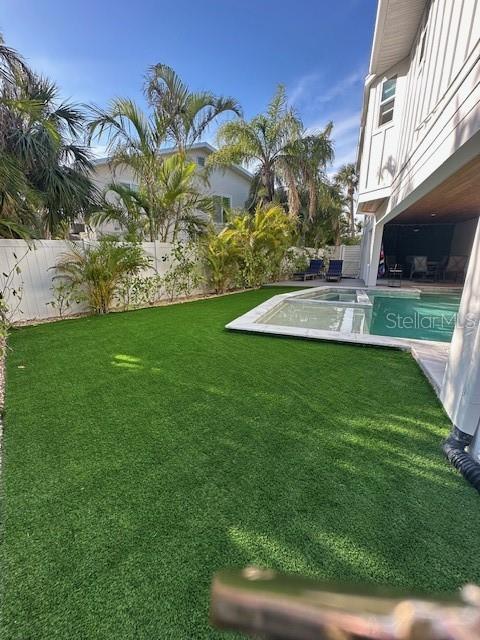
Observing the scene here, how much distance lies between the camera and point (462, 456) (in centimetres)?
224

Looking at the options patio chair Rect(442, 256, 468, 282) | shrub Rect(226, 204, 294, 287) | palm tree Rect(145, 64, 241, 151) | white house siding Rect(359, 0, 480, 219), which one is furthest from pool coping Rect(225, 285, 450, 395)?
patio chair Rect(442, 256, 468, 282)

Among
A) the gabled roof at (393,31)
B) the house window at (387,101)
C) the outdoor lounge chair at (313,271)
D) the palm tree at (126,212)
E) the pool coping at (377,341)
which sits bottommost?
the pool coping at (377,341)

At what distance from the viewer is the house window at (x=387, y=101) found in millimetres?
8813

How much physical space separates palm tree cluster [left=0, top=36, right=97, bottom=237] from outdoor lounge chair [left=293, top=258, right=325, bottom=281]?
1028 cm

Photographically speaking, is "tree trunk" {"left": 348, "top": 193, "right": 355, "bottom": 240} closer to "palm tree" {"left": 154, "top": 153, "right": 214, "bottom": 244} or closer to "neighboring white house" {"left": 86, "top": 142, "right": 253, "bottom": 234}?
"neighboring white house" {"left": 86, "top": 142, "right": 253, "bottom": 234}

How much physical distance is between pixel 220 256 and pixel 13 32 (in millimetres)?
6707

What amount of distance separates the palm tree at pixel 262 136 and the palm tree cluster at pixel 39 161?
19.3 feet

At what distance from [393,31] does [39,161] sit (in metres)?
8.46

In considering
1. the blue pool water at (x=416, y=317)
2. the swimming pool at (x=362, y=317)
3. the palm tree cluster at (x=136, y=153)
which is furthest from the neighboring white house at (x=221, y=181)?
the blue pool water at (x=416, y=317)

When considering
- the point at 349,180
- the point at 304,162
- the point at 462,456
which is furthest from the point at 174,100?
the point at 349,180

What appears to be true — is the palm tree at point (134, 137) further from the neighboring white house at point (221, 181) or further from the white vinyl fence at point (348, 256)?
the white vinyl fence at point (348, 256)

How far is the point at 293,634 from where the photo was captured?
0.37 m

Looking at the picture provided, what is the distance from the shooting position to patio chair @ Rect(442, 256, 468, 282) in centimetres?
1414

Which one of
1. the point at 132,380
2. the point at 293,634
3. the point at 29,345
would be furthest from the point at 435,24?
the point at 29,345
